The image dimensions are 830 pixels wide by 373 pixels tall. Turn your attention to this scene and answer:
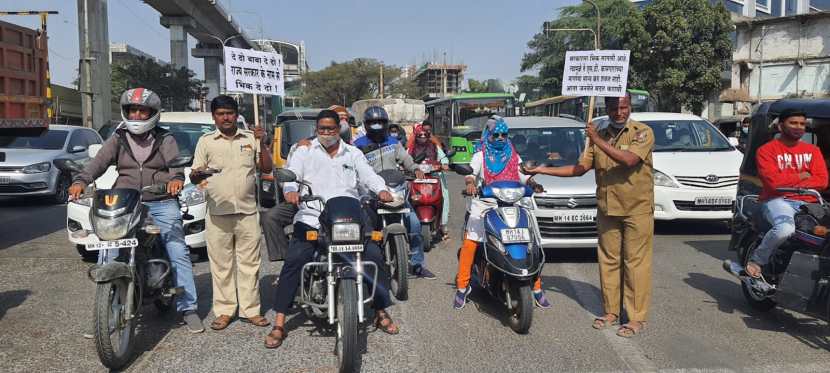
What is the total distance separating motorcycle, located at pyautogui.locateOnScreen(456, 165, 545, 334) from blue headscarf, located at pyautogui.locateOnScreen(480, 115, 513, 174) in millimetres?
428

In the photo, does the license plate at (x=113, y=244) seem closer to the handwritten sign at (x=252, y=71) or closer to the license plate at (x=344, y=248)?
the license plate at (x=344, y=248)

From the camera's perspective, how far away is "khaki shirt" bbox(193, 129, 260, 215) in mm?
5203

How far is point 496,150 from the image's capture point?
615cm

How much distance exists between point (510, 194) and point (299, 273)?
1763mm

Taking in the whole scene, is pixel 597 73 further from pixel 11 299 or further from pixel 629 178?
pixel 11 299

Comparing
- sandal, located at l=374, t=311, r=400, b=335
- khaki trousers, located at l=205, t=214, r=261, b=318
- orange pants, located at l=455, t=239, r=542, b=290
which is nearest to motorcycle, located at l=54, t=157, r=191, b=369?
khaki trousers, located at l=205, t=214, r=261, b=318

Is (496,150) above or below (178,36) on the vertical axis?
below

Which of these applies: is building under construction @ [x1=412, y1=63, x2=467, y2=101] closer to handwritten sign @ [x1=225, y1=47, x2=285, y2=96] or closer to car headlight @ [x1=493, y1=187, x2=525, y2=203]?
handwritten sign @ [x1=225, y1=47, x2=285, y2=96]

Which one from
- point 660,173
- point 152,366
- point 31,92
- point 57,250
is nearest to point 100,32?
point 31,92

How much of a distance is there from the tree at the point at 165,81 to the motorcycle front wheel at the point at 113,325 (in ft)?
135

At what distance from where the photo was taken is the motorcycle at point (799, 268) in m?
4.94

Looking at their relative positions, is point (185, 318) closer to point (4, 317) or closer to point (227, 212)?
point (227, 212)

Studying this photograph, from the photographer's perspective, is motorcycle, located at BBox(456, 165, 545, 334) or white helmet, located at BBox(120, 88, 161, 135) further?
motorcycle, located at BBox(456, 165, 545, 334)

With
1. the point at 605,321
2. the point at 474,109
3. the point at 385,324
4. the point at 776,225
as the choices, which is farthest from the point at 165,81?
the point at 776,225
